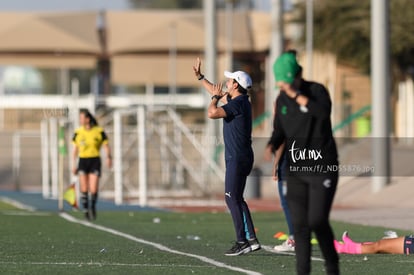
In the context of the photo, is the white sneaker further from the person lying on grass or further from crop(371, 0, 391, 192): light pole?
crop(371, 0, 391, 192): light pole

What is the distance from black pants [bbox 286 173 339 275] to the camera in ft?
38.8

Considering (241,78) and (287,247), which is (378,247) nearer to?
(287,247)

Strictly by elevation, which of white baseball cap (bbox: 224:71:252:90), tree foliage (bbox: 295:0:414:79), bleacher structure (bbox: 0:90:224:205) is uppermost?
tree foliage (bbox: 295:0:414:79)

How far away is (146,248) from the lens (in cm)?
1756

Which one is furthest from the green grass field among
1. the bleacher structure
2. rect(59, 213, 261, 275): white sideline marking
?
the bleacher structure

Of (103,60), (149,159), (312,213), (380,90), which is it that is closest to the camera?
(312,213)

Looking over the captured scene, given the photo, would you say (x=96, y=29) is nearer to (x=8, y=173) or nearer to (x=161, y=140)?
(x=8, y=173)

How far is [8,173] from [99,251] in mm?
51779

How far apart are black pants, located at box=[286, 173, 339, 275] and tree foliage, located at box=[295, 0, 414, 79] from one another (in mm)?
44318

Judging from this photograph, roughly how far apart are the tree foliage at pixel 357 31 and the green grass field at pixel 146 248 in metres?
31.5

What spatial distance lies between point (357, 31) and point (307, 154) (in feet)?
160

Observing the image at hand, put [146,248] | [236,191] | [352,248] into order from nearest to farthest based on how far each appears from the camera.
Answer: [352,248], [236,191], [146,248]

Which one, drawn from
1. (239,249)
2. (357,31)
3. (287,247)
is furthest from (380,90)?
(357,31)

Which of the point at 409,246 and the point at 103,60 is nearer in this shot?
the point at 409,246
